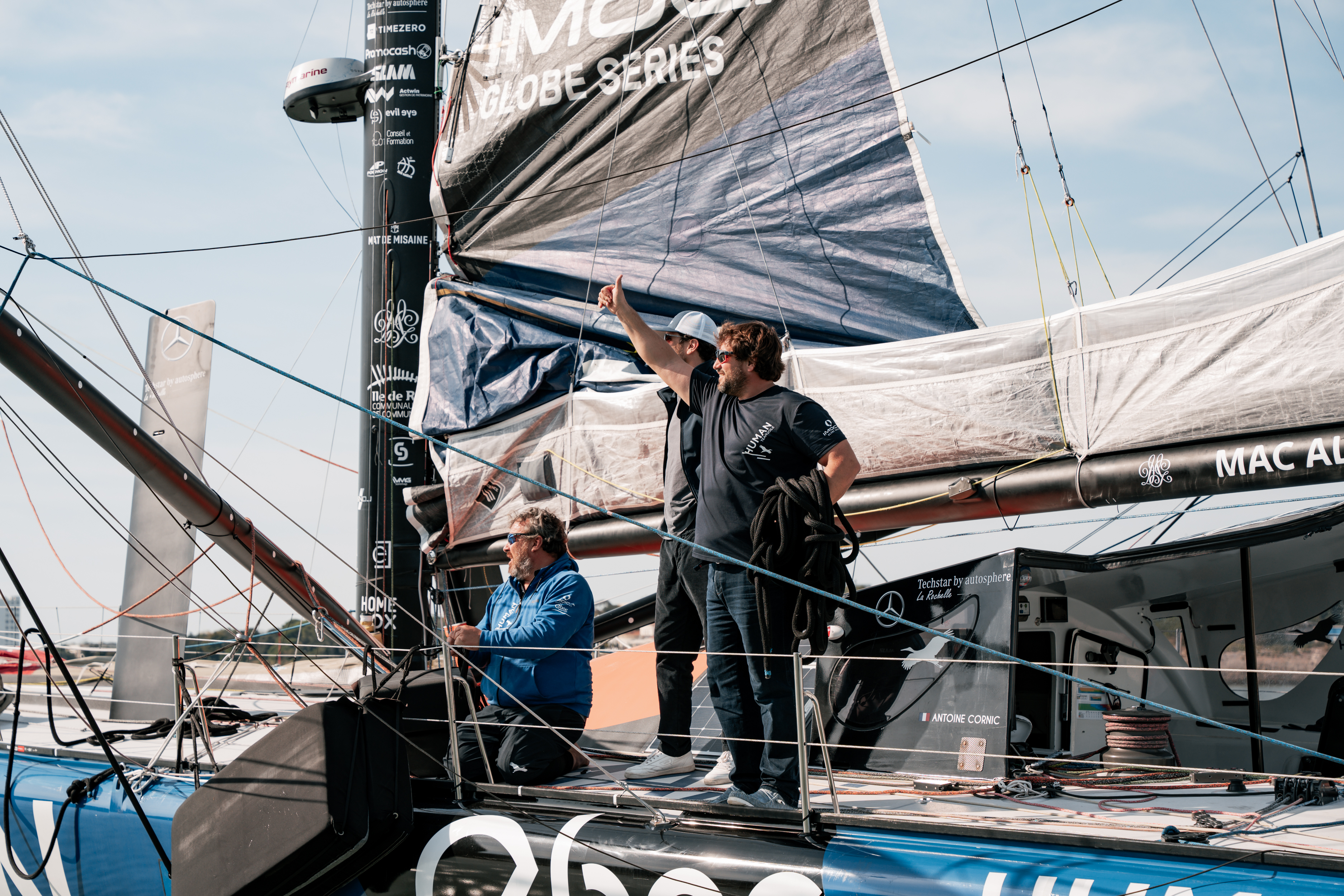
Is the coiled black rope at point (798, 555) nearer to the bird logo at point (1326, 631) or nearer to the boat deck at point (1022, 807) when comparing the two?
the boat deck at point (1022, 807)

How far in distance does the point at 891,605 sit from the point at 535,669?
1.24 metres

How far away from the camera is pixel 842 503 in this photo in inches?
174

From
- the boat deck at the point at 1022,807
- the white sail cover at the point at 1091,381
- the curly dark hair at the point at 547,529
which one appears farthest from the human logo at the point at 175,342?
the curly dark hair at the point at 547,529

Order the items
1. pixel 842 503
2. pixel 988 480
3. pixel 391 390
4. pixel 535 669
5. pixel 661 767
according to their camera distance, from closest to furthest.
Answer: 1. pixel 535 669
2. pixel 661 767
3. pixel 988 480
4. pixel 842 503
5. pixel 391 390

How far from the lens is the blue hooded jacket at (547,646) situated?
3553mm

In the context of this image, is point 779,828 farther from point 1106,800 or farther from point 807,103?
point 807,103

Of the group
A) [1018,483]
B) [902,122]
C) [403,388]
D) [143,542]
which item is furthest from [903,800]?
[143,542]

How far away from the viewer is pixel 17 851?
4.05 metres

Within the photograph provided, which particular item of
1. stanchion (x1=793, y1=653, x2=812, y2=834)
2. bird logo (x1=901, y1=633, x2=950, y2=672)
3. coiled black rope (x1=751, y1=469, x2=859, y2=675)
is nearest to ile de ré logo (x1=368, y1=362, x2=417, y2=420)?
bird logo (x1=901, y1=633, x2=950, y2=672)

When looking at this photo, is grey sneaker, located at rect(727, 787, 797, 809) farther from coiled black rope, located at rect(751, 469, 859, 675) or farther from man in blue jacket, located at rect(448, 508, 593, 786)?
man in blue jacket, located at rect(448, 508, 593, 786)

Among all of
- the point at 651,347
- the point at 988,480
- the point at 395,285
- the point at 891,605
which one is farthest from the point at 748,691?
the point at 395,285

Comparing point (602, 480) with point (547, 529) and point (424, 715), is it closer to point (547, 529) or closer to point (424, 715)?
point (547, 529)

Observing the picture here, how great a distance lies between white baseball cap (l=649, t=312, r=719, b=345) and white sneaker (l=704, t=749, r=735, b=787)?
133 centimetres

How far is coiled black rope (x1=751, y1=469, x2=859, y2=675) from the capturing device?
113 inches
